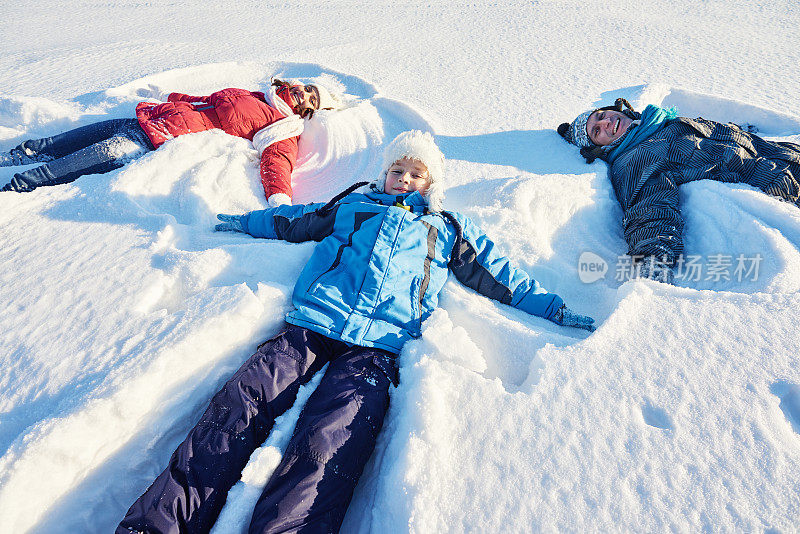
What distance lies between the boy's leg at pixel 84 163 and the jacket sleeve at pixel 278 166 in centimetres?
71

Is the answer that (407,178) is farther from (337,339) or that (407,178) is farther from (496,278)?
(337,339)

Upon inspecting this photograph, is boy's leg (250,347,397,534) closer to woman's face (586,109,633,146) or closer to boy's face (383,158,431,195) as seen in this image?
boy's face (383,158,431,195)

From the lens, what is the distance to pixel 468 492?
961 millimetres

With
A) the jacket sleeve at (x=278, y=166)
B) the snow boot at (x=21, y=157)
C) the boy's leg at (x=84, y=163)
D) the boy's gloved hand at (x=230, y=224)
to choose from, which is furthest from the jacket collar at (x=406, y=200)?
the snow boot at (x=21, y=157)

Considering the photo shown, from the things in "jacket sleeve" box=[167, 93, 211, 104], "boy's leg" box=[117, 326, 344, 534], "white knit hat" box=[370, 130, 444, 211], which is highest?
"white knit hat" box=[370, 130, 444, 211]

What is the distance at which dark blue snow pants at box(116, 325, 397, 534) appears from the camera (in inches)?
38.6

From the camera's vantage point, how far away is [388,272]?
1479mm

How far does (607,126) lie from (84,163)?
285 centimetres

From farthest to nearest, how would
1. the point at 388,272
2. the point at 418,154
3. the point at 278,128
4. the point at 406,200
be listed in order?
the point at 278,128 < the point at 418,154 < the point at 406,200 < the point at 388,272

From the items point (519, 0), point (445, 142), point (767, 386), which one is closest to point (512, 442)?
point (767, 386)

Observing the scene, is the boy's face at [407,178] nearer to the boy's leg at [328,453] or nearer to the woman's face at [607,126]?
the boy's leg at [328,453]

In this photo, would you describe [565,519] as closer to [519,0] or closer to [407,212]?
[407,212]

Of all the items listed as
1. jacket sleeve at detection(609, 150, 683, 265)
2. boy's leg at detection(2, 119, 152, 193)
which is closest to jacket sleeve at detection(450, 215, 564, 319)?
jacket sleeve at detection(609, 150, 683, 265)

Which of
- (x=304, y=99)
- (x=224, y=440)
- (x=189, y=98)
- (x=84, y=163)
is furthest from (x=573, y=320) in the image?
(x=189, y=98)
